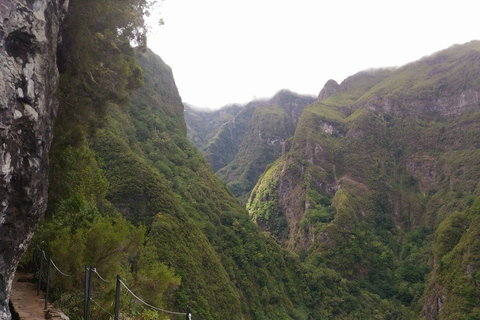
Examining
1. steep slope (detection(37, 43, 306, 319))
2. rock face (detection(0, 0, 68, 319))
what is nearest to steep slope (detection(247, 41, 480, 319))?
steep slope (detection(37, 43, 306, 319))

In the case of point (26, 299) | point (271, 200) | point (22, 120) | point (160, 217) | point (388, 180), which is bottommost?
point (271, 200)

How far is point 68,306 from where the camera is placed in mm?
10656

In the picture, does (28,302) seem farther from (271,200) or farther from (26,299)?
(271,200)

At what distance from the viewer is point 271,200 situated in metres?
124

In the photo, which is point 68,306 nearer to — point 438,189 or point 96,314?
point 96,314

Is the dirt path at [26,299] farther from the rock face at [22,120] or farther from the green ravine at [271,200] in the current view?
the rock face at [22,120]

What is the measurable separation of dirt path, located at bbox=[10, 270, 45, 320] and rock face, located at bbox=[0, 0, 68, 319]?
4.33ft

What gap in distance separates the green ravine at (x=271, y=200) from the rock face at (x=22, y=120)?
7.48ft

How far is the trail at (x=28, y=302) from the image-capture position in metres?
9.53

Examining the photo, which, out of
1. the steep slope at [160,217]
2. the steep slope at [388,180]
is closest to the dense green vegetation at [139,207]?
the steep slope at [160,217]

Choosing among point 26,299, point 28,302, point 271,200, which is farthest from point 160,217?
point 271,200

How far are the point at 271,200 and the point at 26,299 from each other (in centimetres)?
11538

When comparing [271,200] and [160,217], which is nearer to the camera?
[160,217]

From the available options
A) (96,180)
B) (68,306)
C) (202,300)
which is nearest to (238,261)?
(202,300)
